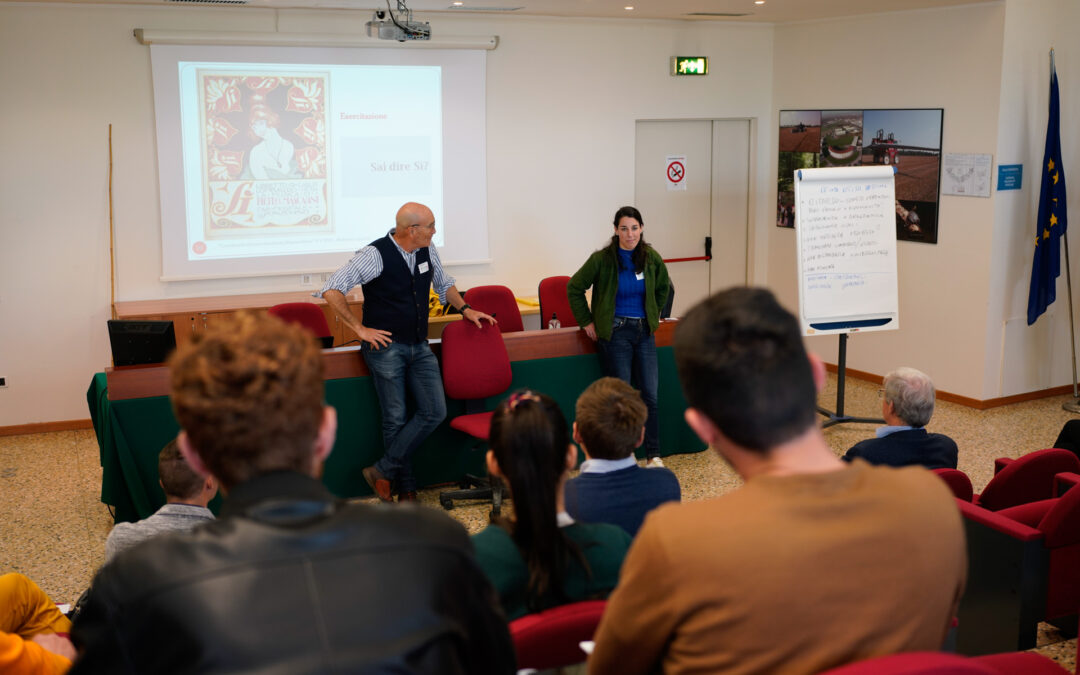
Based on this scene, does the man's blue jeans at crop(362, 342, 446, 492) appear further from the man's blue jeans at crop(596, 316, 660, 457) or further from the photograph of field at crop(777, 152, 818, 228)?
the photograph of field at crop(777, 152, 818, 228)

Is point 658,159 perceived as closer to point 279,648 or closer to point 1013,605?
point 1013,605

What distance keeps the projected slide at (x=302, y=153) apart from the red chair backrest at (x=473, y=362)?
95.3 inches

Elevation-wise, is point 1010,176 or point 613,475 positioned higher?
point 1010,176

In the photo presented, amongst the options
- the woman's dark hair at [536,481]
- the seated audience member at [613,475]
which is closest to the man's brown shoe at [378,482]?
the seated audience member at [613,475]

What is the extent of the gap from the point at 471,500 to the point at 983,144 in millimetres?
4293

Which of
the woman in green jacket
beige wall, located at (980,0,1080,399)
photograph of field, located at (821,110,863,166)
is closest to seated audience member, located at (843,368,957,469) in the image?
the woman in green jacket

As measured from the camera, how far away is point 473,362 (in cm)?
494

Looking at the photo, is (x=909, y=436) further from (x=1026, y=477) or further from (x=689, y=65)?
(x=689, y=65)

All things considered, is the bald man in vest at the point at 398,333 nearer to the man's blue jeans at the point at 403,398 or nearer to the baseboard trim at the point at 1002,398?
the man's blue jeans at the point at 403,398

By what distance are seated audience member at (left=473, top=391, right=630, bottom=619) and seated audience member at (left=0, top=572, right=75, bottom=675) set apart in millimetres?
1035

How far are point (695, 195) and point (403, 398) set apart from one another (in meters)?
4.33

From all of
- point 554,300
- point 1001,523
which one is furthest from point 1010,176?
point 1001,523

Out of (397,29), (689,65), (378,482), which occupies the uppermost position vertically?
(689,65)

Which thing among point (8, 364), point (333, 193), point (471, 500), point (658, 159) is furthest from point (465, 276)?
point (8, 364)
